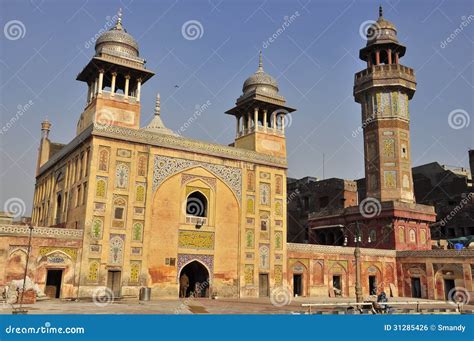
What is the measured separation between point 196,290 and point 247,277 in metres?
2.94

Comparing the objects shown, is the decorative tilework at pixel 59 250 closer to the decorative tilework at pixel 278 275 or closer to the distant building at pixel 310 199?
the decorative tilework at pixel 278 275

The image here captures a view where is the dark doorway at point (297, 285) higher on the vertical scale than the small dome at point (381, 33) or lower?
lower

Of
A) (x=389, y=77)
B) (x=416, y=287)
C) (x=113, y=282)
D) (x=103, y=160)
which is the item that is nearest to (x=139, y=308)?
(x=113, y=282)

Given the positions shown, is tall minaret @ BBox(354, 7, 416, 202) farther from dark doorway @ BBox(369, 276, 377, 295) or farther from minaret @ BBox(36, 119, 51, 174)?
minaret @ BBox(36, 119, 51, 174)

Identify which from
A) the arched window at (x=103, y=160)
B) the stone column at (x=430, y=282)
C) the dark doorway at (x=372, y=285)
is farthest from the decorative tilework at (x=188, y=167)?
the stone column at (x=430, y=282)

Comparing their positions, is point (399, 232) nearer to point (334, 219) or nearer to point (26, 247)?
point (334, 219)

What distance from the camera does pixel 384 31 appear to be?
120 feet

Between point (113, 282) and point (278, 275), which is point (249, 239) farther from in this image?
point (113, 282)

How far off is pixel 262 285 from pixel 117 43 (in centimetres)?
1557

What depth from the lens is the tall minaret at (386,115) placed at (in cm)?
3325

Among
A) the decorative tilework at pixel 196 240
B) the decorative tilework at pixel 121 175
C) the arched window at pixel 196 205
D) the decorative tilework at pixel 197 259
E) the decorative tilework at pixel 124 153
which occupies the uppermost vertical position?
the decorative tilework at pixel 124 153

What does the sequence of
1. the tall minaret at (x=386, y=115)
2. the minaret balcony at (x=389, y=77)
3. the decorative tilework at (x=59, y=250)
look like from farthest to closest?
the minaret balcony at (x=389, y=77) < the tall minaret at (x=386, y=115) < the decorative tilework at (x=59, y=250)

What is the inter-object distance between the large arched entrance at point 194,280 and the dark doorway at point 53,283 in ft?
19.7

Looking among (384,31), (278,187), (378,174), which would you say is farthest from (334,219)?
(384,31)
